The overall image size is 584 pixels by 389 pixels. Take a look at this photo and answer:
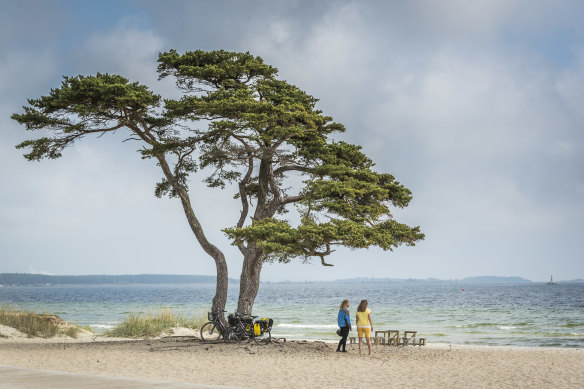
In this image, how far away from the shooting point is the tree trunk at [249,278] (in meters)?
19.0

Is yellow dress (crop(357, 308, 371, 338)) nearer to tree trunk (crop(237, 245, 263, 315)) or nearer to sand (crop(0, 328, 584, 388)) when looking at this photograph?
sand (crop(0, 328, 584, 388))

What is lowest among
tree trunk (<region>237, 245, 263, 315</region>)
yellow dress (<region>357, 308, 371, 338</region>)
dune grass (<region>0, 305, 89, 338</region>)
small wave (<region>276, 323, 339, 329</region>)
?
small wave (<region>276, 323, 339, 329</region>)

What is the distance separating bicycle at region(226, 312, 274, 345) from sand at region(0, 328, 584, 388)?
44cm

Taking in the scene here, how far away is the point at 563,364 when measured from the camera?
1540cm

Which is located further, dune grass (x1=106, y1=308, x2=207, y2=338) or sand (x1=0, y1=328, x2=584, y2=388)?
dune grass (x1=106, y1=308, x2=207, y2=338)

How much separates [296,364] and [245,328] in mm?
3874

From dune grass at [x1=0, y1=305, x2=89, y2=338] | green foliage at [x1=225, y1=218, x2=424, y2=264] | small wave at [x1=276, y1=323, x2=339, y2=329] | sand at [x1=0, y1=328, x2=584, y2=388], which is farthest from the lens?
small wave at [x1=276, y1=323, x2=339, y2=329]

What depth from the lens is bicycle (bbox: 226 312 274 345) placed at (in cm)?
1752

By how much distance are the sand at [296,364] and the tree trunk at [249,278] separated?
1830 millimetres

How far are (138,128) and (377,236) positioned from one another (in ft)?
29.6

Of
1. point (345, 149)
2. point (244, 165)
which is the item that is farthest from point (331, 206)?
point (244, 165)

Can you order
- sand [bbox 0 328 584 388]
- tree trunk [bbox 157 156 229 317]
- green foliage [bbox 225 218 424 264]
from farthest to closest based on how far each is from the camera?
1. tree trunk [bbox 157 156 229 317]
2. green foliage [bbox 225 218 424 264]
3. sand [bbox 0 328 584 388]

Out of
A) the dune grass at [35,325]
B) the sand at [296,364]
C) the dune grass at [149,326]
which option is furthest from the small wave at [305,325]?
the sand at [296,364]

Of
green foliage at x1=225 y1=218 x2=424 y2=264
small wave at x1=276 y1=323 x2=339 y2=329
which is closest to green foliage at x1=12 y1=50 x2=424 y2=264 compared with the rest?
green foliage at x1=225 y1=218 x2=424 y2=264
